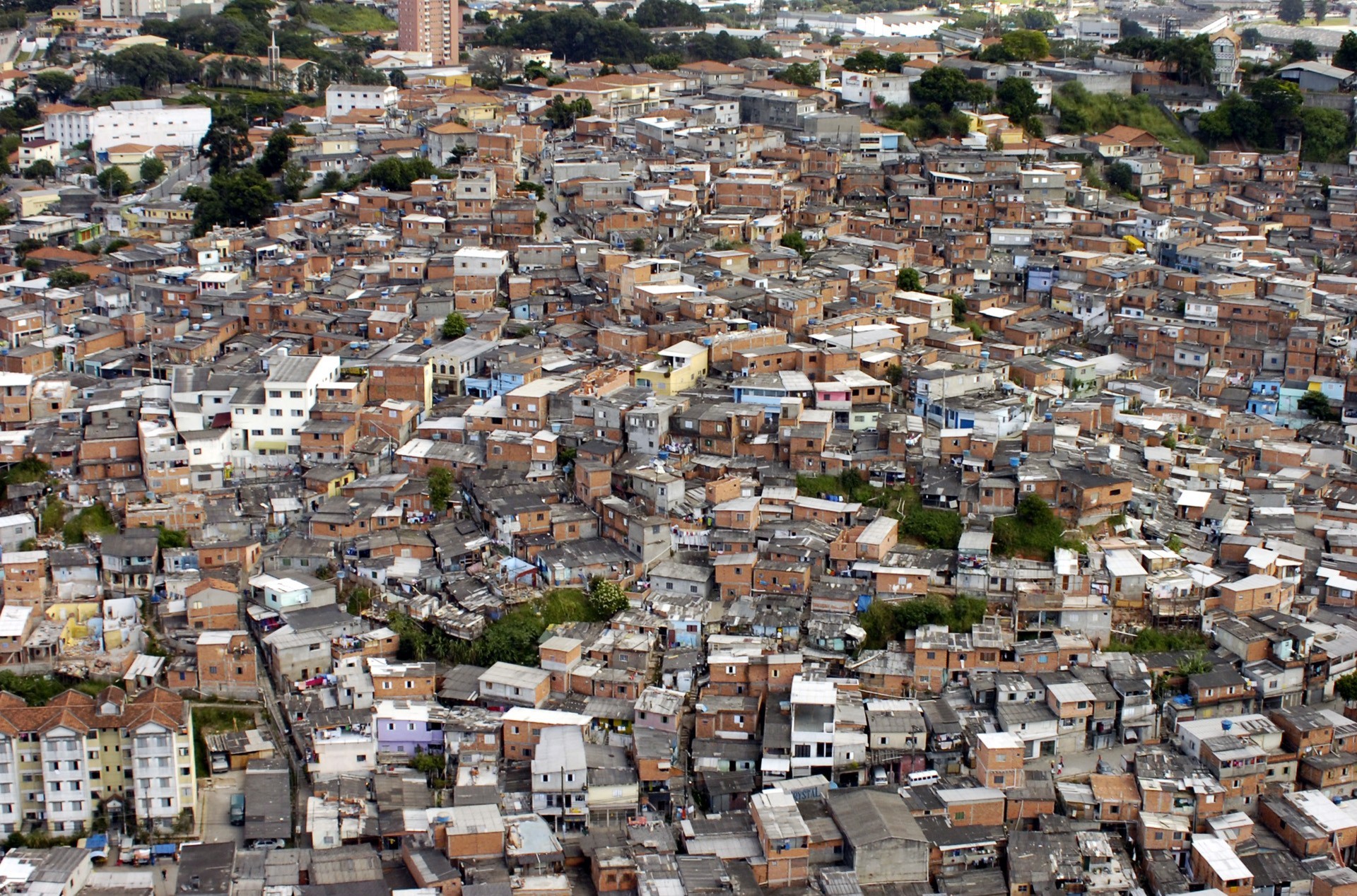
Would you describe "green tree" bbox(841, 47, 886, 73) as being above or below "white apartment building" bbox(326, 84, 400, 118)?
above

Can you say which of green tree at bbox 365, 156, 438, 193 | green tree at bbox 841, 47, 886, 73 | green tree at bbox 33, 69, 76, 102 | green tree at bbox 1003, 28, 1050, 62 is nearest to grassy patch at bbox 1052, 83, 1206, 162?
green tree at bbox 1003, 28, 1050, 62

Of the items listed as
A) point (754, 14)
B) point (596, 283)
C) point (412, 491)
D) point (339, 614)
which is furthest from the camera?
point (754, 14)

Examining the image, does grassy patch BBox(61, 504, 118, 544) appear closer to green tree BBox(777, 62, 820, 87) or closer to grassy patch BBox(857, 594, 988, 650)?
grassy patch BBox(857, 594, 988, 650)

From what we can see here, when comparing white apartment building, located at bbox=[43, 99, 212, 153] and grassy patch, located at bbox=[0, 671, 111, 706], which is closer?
grassy patch, located at bbox=[0, 671, 111, 706]

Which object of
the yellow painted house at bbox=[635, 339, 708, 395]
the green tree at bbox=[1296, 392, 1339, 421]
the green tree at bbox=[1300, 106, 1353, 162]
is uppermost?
the green tree at bbox=[1300, 106, 1353, 162]

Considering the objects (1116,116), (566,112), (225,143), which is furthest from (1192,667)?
(225,143)

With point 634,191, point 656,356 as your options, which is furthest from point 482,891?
point 634,191

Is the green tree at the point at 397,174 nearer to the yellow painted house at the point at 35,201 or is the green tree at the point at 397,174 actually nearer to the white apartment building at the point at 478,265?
the white apartment building at the point at 478,265

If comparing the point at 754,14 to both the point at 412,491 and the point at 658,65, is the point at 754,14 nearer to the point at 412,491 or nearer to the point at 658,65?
the point at 658,65
